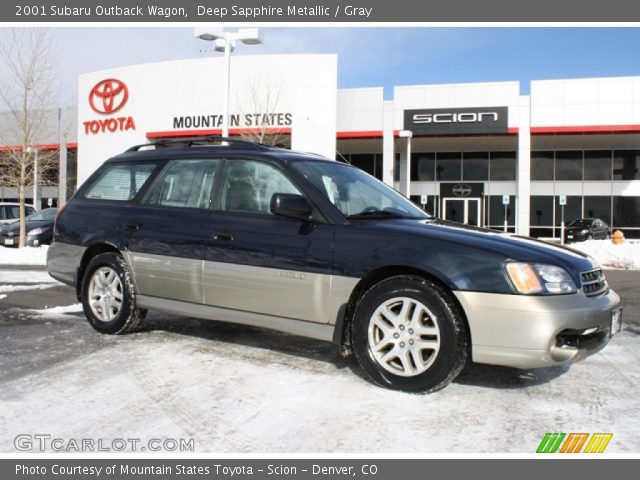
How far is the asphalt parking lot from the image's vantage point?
9.64 ft

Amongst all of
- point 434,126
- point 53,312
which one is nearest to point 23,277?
point 53,312

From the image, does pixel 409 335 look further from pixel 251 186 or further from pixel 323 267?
pixel 251 186

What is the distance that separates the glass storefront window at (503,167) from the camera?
100 ft

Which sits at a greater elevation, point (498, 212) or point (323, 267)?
point (498, 212)

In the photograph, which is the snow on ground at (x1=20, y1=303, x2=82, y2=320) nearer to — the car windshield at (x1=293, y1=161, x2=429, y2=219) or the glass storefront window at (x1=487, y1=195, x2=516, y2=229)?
the car windshield at (x1=293, y1=161, x2=429, y2=219)

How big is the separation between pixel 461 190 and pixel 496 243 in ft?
93.3

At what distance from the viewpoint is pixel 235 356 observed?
4.49 meters

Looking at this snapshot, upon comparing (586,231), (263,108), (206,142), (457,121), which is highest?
(263,108)

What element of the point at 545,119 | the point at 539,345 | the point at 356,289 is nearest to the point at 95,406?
the point at 356,289

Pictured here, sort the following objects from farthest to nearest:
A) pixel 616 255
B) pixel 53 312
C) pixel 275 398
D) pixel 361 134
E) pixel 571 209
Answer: pixel 571 209, pixel 361 134, pixel 616 255, pixel 53 312, pixel 275 398

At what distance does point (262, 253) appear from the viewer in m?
4.19

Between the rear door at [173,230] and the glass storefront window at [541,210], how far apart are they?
1128 inches

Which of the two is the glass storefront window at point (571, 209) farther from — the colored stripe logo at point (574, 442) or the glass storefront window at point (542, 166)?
the colored stripe logo at point (574, 442)

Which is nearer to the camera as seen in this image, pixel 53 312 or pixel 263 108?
pixel 53 312
